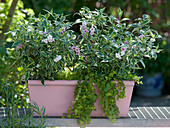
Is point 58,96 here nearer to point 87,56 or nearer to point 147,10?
point 87,56

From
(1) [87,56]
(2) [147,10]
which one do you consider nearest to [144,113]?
(1) [87,56]

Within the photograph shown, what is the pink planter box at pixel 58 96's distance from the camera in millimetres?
1418

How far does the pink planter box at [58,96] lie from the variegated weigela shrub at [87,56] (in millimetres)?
33

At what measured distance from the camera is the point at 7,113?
149cm

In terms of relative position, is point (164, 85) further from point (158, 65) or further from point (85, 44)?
point (85, 44)

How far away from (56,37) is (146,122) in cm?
59

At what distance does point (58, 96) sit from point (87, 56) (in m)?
0.24

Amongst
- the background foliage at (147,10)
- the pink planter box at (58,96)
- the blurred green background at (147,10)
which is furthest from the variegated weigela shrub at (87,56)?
the background foliage at (147,10)

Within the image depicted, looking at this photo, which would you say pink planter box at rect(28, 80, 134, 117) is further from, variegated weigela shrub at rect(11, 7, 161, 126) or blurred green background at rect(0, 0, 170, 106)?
blurred green background at rect(0, 0, 170, 106)

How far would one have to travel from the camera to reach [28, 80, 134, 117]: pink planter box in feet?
4.65

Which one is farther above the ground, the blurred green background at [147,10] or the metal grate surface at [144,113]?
the blurred green background at [147,10]

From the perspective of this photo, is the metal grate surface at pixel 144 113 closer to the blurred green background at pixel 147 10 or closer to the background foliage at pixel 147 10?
the blurred green background at pixel 147 10

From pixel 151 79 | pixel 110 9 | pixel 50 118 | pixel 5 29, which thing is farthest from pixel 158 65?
pixel 50 118

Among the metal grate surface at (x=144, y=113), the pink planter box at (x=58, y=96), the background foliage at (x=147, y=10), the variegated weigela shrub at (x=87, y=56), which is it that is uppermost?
the background foliage at (x=147, y=10)
